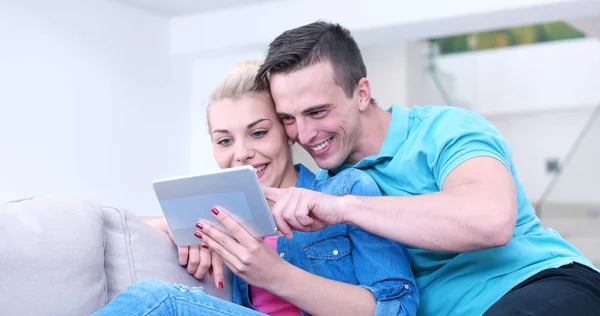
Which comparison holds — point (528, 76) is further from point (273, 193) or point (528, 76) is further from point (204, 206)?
point (204, 206)

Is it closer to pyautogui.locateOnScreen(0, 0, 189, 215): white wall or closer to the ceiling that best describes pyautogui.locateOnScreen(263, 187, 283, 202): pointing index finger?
pyautogui.locateOnScreen(0, 0, 189, 215): white wall

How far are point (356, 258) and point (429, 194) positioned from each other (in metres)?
0.26

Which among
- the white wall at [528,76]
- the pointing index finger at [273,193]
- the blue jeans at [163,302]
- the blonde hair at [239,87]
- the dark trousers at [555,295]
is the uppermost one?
the blonde hair at [239,87]

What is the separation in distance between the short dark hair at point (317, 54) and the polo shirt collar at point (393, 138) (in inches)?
6.8

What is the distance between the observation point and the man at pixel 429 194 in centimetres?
177

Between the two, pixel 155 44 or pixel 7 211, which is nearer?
pixel 7 211

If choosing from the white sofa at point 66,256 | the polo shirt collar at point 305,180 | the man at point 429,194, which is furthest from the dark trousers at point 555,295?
the white sofa at point 66,256

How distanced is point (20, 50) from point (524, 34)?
7.49 metres

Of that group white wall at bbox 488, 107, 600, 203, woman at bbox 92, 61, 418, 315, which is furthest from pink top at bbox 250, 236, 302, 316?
white wall at bbox 488, 107, 600, 203

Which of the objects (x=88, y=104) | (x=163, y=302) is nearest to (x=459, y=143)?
(x=163, y=302)

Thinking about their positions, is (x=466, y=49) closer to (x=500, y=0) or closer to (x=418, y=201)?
(x=500, y=0)

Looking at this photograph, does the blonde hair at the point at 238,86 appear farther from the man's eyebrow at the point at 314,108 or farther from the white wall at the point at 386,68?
the white wall at the point at 386,68

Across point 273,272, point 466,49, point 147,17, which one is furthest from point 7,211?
point 466,49

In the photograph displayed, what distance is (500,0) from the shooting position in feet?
15.5
